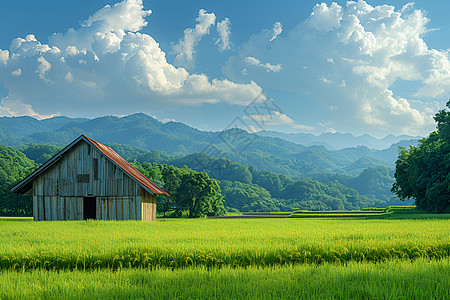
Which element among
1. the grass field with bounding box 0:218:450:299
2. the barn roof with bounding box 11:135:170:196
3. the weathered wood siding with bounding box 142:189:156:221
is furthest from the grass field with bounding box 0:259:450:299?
the weathered wood siding with bounding box 142:189:156:221

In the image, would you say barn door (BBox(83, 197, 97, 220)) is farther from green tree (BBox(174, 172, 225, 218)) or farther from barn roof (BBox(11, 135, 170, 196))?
green tree (BBox(174, 172, 225, 218))

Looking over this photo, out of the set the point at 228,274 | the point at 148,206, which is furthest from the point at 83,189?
the point at 228,274

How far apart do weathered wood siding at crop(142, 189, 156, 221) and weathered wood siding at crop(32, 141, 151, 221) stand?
32 cm

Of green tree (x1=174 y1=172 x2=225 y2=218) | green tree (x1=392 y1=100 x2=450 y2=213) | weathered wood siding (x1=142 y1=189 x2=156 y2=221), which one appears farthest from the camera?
green tree (x1=174 y1=172 x2=225 y2=218)

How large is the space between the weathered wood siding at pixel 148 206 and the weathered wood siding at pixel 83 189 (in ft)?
1.04

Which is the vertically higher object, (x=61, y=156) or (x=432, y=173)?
(x=61, y=156)

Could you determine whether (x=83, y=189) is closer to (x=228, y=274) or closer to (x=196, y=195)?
(x=228, y=274)

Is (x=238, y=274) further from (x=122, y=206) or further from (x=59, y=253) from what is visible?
(x=122, y=206)

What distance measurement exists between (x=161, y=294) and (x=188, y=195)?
67.4m

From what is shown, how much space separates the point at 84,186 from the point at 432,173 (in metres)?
45.8

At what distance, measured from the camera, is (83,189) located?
3369 cm

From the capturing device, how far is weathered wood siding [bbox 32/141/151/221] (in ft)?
108

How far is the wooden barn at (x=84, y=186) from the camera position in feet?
108

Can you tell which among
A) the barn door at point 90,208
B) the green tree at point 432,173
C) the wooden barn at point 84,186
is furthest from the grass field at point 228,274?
the green tree at point 432,173
